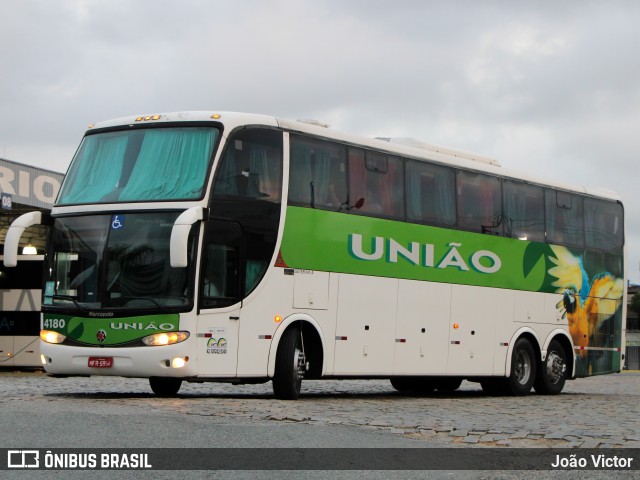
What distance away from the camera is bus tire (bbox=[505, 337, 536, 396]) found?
2312cm

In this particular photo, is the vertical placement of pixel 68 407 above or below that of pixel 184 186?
below

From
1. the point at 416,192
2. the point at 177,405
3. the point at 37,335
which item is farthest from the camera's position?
the point at 37,335

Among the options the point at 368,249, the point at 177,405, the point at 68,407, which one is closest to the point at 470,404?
the point at 368,249

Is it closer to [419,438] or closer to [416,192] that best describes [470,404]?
[416,192]

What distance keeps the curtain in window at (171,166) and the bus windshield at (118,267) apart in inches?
13.8

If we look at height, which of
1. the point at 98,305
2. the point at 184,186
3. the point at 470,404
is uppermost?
the point at 184,186

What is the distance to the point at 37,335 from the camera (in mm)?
31828

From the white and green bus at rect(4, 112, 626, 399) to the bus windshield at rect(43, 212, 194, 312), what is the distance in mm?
26

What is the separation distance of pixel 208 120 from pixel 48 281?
3242mm

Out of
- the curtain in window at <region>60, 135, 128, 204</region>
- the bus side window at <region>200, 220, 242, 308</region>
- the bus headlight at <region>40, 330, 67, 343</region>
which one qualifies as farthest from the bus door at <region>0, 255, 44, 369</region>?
the bus side window at <region>200, 220, 242, 308</region>

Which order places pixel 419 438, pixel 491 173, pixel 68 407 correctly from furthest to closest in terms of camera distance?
pixel 491 173 → pixel 68 407 → pixel 419 438

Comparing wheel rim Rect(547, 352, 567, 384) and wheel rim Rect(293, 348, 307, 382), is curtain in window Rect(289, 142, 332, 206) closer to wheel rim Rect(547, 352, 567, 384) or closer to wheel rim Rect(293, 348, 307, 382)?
wheel rim Rect(293, 348, 307, 382)

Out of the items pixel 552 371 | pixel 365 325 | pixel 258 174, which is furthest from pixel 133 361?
pixel 552 371

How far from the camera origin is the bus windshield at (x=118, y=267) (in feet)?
53.6
